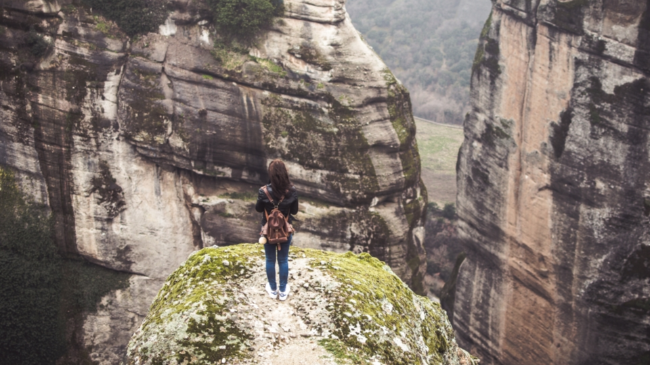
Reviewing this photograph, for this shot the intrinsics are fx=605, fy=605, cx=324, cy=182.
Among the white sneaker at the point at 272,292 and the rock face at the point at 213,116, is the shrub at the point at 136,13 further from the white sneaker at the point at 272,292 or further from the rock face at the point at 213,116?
the white sneaker at the point at 272,292

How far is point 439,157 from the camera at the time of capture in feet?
188

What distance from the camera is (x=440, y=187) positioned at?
4991 centimetres

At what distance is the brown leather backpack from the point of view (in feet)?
28.0

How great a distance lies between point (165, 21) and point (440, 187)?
104ft

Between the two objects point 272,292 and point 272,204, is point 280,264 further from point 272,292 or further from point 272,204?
point 272,204

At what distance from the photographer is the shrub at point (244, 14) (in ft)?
75.4

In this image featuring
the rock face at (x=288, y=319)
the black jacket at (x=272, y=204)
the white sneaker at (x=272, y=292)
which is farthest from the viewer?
the black jacket at (x=272, y=204)

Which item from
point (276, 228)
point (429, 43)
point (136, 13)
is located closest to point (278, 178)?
point (276, 228)

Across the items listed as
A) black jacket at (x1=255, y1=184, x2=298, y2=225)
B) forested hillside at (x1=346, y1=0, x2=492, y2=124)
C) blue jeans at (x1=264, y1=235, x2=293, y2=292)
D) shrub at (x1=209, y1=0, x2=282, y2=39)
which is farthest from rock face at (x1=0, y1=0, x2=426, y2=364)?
forested hillside at (x1=346, y1=0, x2=492, y2=124)

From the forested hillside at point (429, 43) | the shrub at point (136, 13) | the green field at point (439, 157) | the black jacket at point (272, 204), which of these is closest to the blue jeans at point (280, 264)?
the black jacket at point (272, 204)

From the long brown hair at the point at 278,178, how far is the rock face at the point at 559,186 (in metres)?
14.7

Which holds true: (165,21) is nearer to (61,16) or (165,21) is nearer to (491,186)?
(61,16)

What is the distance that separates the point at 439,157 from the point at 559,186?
1418 inches

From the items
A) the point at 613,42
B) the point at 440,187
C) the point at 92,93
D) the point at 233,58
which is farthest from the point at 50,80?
the point at 440,187
